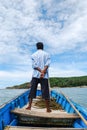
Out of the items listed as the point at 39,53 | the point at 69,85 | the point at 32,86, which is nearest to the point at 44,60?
the point at 39,53

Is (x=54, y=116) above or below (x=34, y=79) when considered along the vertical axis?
below

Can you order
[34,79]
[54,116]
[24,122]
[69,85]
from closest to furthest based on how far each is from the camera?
1. [54,116]
2. [24,122]
3. [34,79]
4. [69,85]

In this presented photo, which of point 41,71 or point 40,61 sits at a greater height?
point 40,61

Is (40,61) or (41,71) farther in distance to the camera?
(40,61)

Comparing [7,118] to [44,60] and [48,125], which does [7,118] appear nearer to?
[48,125]

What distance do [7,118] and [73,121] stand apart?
63.0 inches

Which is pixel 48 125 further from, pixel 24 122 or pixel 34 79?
pixel 34 79

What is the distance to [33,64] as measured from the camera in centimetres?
707

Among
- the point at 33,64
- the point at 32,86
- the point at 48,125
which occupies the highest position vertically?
the point at 33,64

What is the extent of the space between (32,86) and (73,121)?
148cm

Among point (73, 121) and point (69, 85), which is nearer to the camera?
point (73, 121)

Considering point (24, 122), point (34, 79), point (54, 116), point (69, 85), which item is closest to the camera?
point (54, 116)

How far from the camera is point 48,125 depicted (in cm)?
652

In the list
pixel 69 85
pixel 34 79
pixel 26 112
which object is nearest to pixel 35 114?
pixel 26 112
